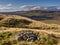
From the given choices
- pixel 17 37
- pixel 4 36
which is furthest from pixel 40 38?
pixel 4 36

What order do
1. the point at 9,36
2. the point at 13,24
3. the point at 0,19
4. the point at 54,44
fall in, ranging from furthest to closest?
the point at 0,19 → the point at 13,24 → the point at 9,36 → the point at 54,44

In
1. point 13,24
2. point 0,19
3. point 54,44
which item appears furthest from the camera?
point 0,19

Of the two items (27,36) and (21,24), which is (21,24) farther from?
(27,36)

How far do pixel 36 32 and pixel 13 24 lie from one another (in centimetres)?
1740

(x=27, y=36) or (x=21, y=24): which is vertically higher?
(x=27, y=36)

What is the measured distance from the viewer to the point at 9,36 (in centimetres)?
3030

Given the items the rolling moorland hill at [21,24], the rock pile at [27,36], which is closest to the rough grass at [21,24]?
the rolling moorland hill at [21,24]

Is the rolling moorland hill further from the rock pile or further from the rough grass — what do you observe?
the rock pile

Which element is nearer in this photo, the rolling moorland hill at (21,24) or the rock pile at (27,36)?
the rock pile at (27,36)

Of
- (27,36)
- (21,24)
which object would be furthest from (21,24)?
(27,36)

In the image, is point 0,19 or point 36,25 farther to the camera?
point 0,19

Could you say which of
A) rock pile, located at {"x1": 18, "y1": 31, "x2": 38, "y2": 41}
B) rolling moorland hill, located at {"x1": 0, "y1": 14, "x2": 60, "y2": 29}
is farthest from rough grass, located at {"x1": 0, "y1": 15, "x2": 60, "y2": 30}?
rock pile, located at {"x1": 18, "y1": 31, "x2": 38, "y2": 41}

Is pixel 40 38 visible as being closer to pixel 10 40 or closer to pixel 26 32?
pixel 26 32

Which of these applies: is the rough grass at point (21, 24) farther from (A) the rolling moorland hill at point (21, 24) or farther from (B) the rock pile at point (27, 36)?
(B) the rock pile at point (27, 36)
